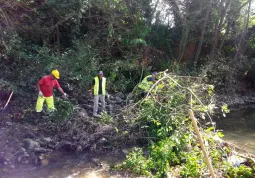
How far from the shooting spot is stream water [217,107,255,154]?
8516 millimetres

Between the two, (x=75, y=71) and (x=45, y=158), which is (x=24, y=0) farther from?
(x=45, y=158)

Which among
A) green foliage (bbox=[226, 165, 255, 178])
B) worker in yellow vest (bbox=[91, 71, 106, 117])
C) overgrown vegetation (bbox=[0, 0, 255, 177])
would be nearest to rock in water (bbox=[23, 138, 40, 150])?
overgrown vegetation (bbox=[0, 0, 255, 177])

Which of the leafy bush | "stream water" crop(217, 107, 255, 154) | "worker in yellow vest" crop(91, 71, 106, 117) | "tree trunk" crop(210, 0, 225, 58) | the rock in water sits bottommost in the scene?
"stream water" crop(217, 107, 255, 154)

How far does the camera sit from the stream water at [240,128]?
8.52m

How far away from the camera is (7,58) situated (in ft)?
31.2

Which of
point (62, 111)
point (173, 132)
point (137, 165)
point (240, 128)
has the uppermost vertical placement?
point (62, 111)

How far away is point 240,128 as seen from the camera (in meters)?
10.6

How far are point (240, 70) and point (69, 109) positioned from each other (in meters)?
14.1

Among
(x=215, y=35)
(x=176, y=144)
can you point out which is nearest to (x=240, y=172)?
(x=176, y=144)

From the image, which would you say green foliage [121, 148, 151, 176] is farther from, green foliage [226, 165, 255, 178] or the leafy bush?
the leafy bush

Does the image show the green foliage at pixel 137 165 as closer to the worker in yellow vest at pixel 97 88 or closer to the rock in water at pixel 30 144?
the rock in water at pixel 30 144

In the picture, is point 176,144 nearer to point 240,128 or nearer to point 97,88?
point 97,88

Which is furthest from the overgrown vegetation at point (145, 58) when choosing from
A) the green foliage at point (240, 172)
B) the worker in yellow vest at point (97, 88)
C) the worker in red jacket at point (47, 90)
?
the worker in yellow vest at point (97, 88)

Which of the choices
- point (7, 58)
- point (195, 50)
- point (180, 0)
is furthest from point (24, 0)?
point (195, 50)
